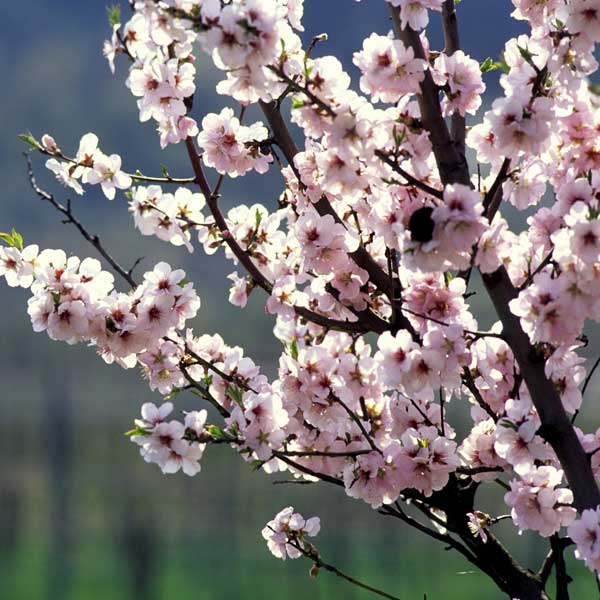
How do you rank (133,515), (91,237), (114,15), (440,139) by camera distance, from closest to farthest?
(440,139)
(114,15)
(91,237)
(133,515)

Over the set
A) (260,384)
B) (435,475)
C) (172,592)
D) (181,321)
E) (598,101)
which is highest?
(172,592)

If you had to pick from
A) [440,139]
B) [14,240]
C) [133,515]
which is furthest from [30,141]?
[133,515]

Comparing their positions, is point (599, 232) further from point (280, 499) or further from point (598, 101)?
point (280, 499)

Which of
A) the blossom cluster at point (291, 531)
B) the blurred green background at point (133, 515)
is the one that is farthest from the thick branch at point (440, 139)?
the blurred green background at point (133, 515)

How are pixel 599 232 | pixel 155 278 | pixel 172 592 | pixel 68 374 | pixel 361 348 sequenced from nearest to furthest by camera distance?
pixel 599 232, pixel 361 348, pixel 155 278, pixel 68 374, pixel 172 592

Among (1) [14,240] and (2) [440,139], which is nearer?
(2) [440,139]

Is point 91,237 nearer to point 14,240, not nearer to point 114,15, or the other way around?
point 14,240

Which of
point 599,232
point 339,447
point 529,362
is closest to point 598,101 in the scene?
point 599,232

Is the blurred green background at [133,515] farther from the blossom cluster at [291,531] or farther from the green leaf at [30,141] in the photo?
the green leaf at [30,141]

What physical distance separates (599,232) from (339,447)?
22.6 inches

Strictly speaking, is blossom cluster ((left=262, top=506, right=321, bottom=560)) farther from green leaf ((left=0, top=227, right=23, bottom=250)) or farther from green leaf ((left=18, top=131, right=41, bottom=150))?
green leaf ((left=18, top=131, right=41, bottom=150))

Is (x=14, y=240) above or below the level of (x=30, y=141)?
below

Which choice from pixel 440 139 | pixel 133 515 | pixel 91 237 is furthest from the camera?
pixel 133 515

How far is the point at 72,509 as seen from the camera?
35344 mm
